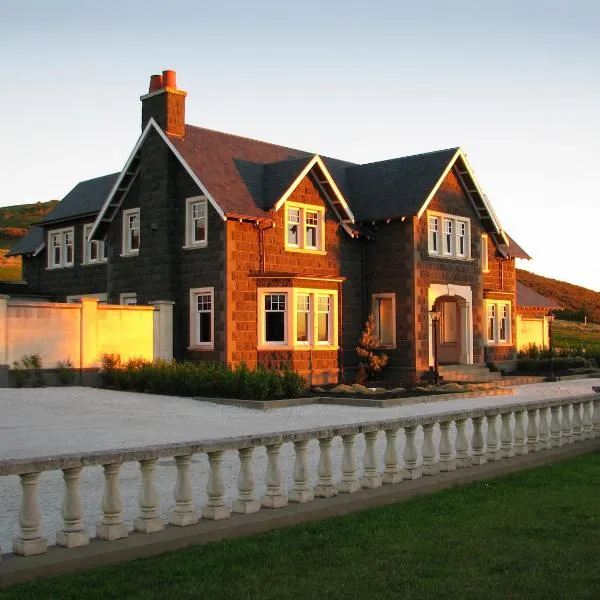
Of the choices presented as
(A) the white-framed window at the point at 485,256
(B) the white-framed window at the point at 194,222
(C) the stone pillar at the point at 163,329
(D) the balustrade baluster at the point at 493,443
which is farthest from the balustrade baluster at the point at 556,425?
(A) the white-framed window at the point at 485,256

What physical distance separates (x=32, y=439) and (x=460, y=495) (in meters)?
8.89

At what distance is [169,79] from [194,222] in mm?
5242

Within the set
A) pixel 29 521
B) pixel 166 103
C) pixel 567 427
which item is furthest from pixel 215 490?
pixel 166 103

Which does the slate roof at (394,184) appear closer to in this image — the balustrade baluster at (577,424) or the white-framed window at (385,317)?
the white-framed window at (385,317)

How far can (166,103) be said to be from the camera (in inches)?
1195

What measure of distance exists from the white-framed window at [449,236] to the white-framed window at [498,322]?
153 inches

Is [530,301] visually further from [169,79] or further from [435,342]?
[169,79]

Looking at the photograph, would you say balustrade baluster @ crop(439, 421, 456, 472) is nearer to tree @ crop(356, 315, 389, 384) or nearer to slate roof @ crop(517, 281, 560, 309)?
tree @ crop(356, 315, 389, 384)

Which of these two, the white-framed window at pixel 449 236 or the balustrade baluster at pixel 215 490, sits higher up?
the white-framed window at pixel 449 236

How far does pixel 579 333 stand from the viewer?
71000mm

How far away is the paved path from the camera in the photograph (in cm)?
1030

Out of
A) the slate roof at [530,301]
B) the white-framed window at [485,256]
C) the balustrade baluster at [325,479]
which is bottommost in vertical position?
the balustrade baluster at [325,479]

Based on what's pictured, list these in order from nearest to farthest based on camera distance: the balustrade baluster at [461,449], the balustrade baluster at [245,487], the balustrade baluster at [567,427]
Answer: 1. the balustrade baluster at [245,487]
2. the balustrade baluster at [461,449]
3. the balustrade baluster at [567,427]

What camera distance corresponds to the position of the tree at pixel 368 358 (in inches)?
1233
